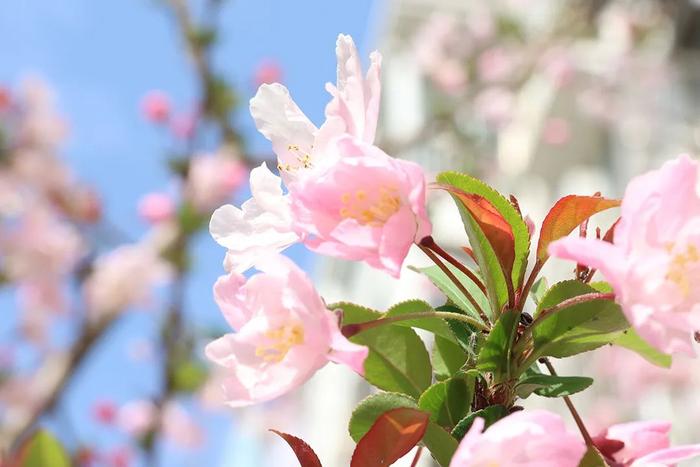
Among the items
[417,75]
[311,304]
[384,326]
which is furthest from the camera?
[417,75]

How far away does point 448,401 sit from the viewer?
2.03 ft

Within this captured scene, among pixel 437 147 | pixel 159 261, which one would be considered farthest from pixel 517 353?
pixel 437 147

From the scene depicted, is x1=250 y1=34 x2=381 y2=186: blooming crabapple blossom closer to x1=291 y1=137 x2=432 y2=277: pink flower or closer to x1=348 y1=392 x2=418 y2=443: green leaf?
x1=291 y1=137 x2=432 y2=277: pink flower

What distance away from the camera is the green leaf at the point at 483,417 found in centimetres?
59

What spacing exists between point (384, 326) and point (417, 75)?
8.28 metres

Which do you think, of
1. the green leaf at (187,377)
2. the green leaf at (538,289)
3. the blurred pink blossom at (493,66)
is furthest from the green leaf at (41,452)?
the blurred pink blossom at (493,66)

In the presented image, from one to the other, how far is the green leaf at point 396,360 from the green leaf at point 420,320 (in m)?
0.01

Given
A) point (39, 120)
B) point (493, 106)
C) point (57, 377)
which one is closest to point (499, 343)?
point (57, 377)

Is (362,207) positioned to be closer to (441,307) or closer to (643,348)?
(441,307)

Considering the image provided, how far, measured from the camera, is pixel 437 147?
604 centimetres

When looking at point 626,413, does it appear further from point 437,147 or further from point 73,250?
point 73,250

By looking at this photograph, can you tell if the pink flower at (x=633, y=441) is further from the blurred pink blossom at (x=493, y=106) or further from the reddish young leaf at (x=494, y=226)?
the blurred pink blossom at (x=493, y=106)

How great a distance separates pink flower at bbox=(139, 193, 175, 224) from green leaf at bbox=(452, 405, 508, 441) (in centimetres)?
343

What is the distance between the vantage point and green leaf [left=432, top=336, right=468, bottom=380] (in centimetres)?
69
